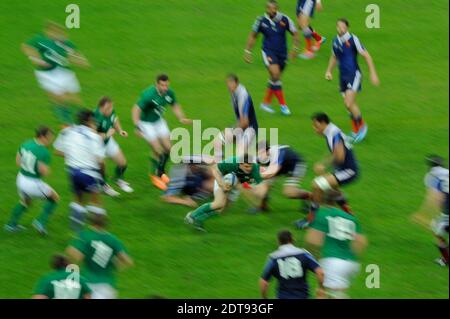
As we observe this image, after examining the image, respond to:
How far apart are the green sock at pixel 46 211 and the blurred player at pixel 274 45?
542 cm

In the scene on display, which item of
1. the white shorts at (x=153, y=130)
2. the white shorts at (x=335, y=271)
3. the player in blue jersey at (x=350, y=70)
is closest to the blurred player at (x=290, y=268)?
the white shorts at (x=335, y=271)

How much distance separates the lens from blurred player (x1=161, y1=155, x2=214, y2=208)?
54.6 feet

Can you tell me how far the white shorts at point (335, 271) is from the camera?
13.4m

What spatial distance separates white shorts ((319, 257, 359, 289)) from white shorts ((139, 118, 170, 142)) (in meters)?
4.53

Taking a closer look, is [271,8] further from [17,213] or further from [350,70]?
[17,213]

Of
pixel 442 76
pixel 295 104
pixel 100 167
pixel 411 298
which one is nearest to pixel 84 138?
pixel 100 167

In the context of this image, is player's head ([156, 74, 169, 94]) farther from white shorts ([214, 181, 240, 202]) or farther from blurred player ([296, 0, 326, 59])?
blurred player ([296, 0, 326, 59])

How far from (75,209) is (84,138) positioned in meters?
0.97

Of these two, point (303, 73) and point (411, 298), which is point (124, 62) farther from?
point (411, 298)

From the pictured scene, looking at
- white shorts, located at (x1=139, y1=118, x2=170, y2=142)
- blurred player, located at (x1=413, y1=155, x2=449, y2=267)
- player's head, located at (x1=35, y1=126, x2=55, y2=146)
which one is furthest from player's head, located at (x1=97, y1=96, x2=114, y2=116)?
blurred player, located at (x1=413, y1=155, x2=449, y2=267)

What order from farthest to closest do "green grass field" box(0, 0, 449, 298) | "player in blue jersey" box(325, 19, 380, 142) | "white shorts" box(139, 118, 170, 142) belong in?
"player in blue jersey" box(325, 19, 380, 142)
"white shorts" box(139, 118, 170, 142)
"green grass field" box(0, 0, 449, 298)

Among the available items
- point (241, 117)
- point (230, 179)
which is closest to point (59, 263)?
point (230, 179)

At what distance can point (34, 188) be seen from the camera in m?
15.6
